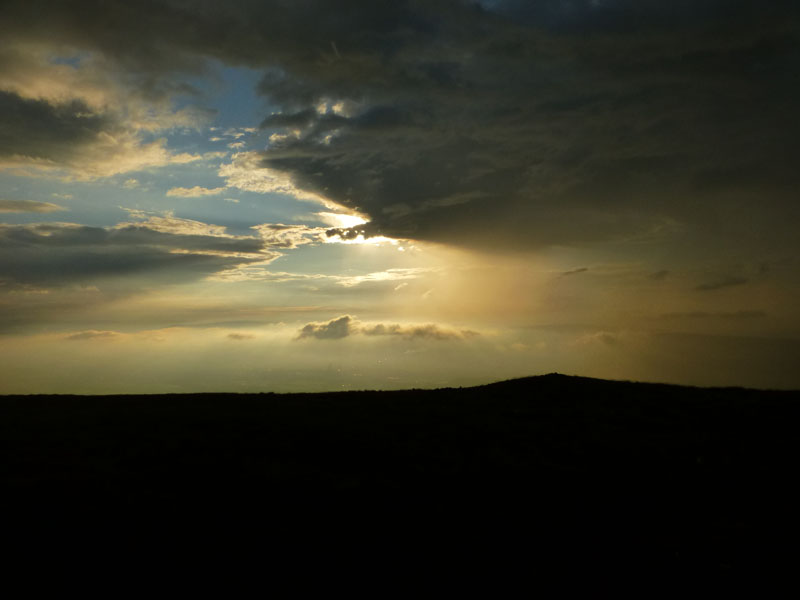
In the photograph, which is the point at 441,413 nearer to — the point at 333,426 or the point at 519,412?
the point at 519,412

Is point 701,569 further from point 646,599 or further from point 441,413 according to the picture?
point 441,413

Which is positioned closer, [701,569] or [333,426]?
[701,569]

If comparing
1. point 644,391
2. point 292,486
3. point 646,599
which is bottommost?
point 646,599

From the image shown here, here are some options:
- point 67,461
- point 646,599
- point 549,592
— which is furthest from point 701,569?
point 67,461

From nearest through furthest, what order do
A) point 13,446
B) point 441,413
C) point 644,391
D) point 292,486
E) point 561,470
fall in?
point 292,486, point 561,470, point 13,446, point 441,413, point 644,391

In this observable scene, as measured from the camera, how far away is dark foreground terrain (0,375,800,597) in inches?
284

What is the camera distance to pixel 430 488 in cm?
970

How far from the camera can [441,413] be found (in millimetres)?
16359

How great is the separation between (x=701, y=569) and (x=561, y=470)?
4.04 meters

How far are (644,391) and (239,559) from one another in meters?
17.1

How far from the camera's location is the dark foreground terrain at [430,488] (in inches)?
284

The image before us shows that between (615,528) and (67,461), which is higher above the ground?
(67,461)

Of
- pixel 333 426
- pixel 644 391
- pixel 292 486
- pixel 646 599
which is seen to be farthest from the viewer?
pixel 644 391

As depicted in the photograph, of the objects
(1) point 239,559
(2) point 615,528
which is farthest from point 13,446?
(2) point 615,528
